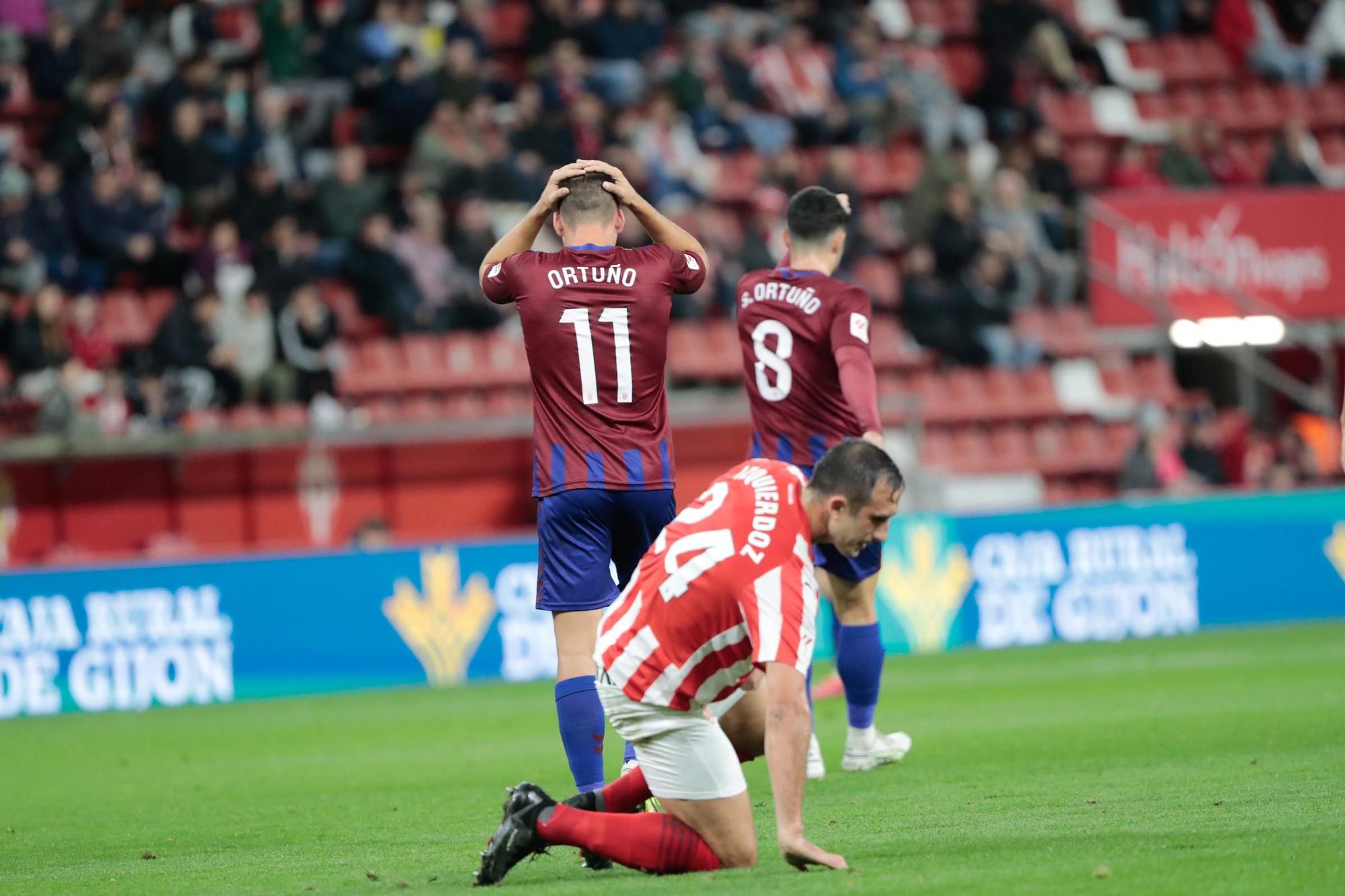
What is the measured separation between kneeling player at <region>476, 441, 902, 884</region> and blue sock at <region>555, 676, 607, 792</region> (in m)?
1.00

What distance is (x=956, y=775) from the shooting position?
8312 millimetres

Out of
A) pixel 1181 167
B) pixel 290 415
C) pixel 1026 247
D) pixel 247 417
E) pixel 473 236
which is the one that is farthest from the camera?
pixel 1181 167

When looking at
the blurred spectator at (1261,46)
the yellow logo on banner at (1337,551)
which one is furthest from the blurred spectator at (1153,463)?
the blurred spectator at (1261,46)

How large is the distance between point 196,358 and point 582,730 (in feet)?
36.6

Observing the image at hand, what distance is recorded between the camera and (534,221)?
22.9ft

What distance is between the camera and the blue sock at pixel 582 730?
6.89m

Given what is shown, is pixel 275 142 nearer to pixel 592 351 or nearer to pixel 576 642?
pixel 592 351

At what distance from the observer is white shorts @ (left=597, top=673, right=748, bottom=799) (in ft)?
18.7

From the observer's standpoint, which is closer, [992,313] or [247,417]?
[247,417]

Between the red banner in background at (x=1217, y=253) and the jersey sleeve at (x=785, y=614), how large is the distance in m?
16.9

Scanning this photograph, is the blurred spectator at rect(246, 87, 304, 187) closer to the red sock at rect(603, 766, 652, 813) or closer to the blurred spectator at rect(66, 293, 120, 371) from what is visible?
the blurred spectator at rect(66, 293, 120, 371)

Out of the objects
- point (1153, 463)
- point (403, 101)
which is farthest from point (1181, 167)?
point (403, 101)

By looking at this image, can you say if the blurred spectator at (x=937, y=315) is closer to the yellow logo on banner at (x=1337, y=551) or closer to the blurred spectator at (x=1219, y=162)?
the yellow logo on banner at (x=1337, y=551)

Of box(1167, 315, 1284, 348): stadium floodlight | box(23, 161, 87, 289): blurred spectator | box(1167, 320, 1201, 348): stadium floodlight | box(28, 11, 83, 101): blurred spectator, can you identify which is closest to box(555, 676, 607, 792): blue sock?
box(23, 161, 87, 289): blurred spectator
